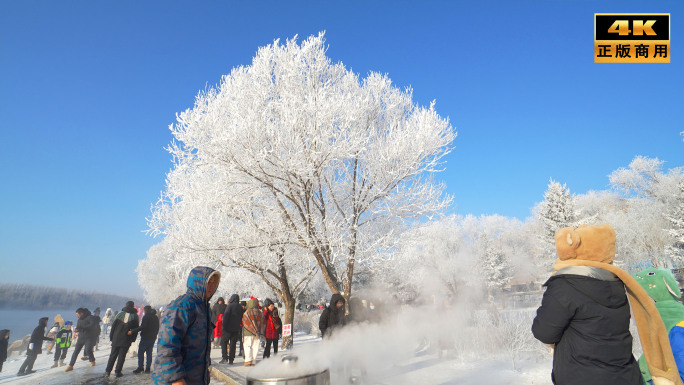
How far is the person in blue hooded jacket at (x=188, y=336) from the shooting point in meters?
2.93

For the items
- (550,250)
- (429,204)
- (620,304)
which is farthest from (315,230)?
(550,250)

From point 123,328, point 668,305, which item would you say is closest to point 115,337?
point 123,328

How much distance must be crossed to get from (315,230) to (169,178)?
6714 millimetres

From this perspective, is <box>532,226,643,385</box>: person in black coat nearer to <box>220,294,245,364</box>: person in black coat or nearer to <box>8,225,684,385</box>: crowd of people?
<box>8,225,684,385</box>: crowd of people

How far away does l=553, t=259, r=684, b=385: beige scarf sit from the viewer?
8.02ft

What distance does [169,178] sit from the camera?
13.4 m

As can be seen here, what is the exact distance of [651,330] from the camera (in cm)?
254

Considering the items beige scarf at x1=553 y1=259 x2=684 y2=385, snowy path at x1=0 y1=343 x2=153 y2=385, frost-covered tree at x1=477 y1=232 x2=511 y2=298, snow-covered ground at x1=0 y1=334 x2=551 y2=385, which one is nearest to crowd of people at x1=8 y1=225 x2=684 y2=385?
beige scarf at x1=553 y1=259 x2=684 y2=385

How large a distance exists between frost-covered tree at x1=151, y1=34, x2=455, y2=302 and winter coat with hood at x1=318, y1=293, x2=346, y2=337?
239cm

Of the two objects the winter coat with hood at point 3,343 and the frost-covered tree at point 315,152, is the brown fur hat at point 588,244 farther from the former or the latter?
the winter coat with hood at point 3,343

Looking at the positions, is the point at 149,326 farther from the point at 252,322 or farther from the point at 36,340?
the point at 36,340

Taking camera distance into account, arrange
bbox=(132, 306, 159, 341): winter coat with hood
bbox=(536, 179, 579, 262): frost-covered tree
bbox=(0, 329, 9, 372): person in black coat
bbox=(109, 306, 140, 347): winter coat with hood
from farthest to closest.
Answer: bbox=(536, 179, 579, 262): frost-covered tree < bbox=(0, 329, 9, 372): person in black coat < bbox=(132, 306, 159, 341): winter coat with hood < bbox=(109, 306, 140, 347): winter coat with hood

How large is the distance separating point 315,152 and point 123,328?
21.5 ft

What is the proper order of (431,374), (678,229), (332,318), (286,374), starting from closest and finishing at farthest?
(286,374)
(332,318)
(431,374)
(678,229)
